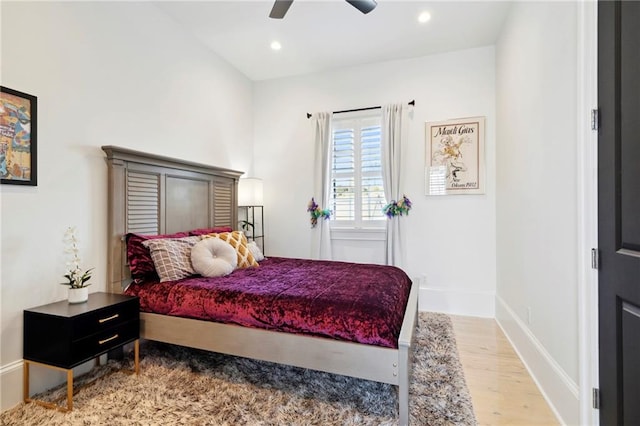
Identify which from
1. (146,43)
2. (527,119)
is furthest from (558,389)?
(146,43)

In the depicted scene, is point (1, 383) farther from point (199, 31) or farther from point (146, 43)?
point (199, 31)

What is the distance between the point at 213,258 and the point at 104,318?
2.88 ft

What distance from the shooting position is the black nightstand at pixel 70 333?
1829 millimetres

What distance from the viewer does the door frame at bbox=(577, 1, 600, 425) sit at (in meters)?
1.50

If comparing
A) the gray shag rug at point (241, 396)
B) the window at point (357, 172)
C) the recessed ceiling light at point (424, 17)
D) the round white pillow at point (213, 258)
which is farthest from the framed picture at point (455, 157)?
the round white pillow at point (213, 258)

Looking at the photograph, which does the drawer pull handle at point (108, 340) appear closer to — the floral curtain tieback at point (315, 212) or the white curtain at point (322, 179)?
the white curtain at point (322, 179)

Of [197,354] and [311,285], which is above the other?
[311,285]

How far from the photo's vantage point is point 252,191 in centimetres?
421

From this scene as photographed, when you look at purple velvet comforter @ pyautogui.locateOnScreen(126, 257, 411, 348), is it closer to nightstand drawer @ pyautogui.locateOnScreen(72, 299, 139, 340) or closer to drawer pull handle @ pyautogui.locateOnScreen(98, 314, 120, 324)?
nightstand drawer @ pyautogui.locateOnScreen(72, 299, 139, 340)

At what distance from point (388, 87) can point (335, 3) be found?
1405 millimetres

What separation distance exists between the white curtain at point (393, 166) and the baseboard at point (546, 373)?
4.45ft

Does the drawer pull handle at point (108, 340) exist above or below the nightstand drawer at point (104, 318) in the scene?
below

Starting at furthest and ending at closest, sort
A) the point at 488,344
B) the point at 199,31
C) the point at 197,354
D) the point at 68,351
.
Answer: the point at 199,31
the point at 488,344
the point at 197,354
the point at 68,351

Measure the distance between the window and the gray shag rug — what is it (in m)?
1.98
